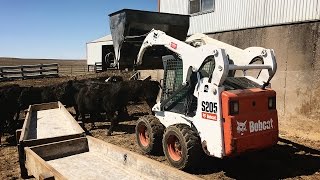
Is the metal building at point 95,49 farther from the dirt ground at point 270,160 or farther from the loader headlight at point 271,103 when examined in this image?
the loader headlight at point 271,103

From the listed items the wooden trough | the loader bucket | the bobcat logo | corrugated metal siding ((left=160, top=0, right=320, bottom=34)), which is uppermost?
corrugated metal siding ((left=160, top=0, right=320, bottom=34))

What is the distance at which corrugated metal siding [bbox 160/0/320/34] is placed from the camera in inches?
428

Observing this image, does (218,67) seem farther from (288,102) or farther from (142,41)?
(288,102)

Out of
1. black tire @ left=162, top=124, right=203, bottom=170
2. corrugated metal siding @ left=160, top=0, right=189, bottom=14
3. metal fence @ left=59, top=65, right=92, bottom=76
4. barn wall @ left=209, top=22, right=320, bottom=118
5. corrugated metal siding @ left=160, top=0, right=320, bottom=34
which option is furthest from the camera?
metal fence @ left=59, top=65, right=92, bottom=76

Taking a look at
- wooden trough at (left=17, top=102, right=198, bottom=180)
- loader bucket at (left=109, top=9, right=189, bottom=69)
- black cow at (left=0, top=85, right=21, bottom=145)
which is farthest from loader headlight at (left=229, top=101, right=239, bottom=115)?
black cow at (left=0, top=85, right=21, bottom=145)

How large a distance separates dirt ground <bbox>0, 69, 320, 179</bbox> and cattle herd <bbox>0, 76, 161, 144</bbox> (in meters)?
0.86

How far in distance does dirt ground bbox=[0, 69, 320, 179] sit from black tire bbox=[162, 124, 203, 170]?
0.40 m

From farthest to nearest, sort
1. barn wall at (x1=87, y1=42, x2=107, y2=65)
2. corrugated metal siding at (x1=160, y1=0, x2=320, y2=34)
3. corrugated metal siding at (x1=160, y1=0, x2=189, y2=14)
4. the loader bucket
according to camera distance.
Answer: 1. barn wall at (x1=87, y1=42, x2=107, y2=65)
2. corrugated metal siding at (x1=160, y1=0, x2=189, y2=14)
3. corrugated metal siding at (x1=160, y1=0, x2=320, y2=34)
4. the loader bucket

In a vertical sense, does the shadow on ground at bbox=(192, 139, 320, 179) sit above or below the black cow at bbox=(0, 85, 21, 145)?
below

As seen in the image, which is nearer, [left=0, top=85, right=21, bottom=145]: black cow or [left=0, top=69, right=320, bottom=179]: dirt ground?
[left=0, top=69, right=320, bottom=179]: dirt ground

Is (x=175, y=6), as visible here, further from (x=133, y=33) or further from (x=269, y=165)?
(x=269, y=165)

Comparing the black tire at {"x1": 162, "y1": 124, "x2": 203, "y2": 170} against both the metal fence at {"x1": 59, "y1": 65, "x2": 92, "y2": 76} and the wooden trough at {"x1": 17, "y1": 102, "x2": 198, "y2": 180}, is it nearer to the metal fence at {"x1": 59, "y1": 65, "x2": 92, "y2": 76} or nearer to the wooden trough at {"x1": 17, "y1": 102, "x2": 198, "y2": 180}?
the wooden trough at {"x1": 17, "y1": 102, "x2": 198, "y2": 180}

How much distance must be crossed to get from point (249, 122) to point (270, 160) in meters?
2.16

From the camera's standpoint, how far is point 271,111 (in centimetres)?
656
